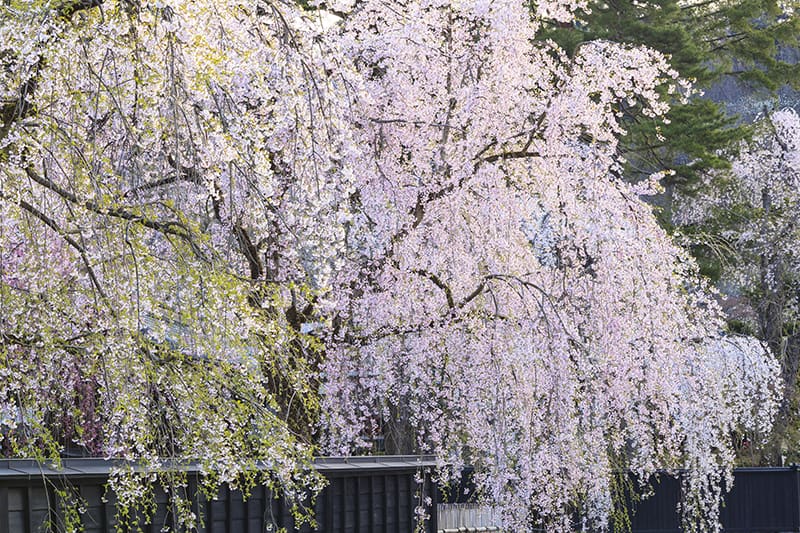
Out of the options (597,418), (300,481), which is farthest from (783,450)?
(300,481)

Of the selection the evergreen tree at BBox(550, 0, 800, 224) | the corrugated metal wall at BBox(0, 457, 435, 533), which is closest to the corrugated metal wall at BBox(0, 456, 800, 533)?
the corrugated metal wall at BBox(0, 457, 435, 533)

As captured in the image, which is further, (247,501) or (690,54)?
(690,54)

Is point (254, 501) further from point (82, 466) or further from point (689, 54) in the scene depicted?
point (689, 54)

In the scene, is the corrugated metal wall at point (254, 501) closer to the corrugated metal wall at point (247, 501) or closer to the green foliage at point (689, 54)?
the corrugated metal wall at point (247, 501)

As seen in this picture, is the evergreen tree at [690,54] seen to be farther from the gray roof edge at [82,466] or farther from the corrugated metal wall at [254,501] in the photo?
the gray roof edge at [82,466]

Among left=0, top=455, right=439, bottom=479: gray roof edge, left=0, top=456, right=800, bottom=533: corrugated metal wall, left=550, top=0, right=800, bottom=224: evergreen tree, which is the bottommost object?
left=0, top=456, right=800, bottom=533: corrugated metal wall

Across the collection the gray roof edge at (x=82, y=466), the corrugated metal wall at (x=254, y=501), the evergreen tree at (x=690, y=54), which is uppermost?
the evergreen tree at (x=690, y=54)

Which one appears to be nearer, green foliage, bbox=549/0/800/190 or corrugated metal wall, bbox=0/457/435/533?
corrugated metal wall, bbox=0/457/435/533

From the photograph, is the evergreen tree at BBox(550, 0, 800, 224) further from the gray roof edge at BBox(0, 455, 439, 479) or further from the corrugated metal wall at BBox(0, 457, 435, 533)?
the gray roof edge at BBox(0, 455, 439, 479)

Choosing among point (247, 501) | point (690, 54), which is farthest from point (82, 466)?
point (690, 54)

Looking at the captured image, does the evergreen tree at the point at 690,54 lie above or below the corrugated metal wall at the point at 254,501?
above

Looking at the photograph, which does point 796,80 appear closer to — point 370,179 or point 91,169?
point 370,179

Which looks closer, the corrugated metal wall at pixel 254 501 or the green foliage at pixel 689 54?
the corrugated metal wall at pixel 254 501

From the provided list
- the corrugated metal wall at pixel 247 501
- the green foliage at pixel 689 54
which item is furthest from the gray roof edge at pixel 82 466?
the green foliage at pixel 689 54
